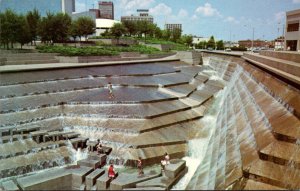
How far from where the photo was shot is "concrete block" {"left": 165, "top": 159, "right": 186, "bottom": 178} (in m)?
13.1

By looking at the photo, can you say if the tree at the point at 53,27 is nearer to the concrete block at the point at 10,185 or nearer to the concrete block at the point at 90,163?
the concrete block at the point at 90,163

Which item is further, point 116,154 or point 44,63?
point 44,63

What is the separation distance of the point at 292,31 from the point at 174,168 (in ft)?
128

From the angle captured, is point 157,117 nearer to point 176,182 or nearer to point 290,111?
point 176,182

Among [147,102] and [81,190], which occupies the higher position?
[147,102]

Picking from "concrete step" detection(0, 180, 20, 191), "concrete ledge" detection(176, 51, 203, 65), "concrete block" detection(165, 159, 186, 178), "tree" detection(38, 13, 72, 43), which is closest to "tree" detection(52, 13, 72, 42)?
"tree" detection(38, 13, 72, 43)

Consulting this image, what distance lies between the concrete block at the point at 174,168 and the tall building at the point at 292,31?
1343 inches

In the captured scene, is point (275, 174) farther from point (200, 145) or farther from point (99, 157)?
point (99, 157)

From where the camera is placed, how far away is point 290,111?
12484 mm

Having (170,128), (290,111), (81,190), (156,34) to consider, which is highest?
(156,34)

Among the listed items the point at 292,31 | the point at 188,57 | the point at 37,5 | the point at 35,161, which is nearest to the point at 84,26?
the point at 188,57

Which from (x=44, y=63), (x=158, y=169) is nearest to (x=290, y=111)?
(x=158, y=169)

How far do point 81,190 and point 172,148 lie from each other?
5186 mm

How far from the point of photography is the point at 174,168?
13344 millimetres
